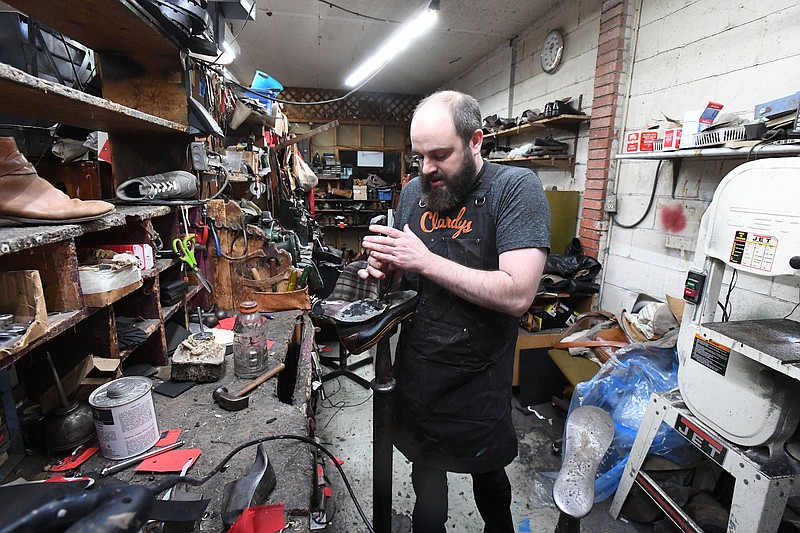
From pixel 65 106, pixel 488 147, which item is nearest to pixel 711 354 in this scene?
pixel 65 106

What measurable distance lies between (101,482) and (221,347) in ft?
2.15

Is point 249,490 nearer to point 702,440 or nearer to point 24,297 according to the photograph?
point 24,297

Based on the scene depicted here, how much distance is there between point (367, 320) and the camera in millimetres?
964

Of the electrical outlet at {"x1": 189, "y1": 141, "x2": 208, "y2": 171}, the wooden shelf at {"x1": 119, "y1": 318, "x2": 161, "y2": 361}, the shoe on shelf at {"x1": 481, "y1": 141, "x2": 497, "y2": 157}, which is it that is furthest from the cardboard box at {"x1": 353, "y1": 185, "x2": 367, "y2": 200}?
the wooden shelf at {"x1": 119, "y1": 318, "x2": 161, "y2": 361}

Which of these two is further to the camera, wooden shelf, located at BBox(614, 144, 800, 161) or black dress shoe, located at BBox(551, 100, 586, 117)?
black dress shoe, located at BBox(551, 100, 586, 117)

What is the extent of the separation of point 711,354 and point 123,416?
80.1 inches

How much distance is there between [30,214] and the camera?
861 mm

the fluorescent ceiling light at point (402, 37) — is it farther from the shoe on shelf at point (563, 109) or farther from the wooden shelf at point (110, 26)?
the wooden shelf at point (110, 26)

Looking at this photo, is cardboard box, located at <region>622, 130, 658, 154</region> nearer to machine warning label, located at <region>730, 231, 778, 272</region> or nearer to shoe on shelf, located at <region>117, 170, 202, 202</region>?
machine warning label, located at <region>730, 231, 778, 272</region>

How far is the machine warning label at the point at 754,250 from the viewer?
133 centimetres

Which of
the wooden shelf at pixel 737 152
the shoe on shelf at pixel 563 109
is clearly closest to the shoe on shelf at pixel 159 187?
the wooden shelf at pixel 737 152

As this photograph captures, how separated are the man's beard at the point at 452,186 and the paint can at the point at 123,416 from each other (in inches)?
39.8

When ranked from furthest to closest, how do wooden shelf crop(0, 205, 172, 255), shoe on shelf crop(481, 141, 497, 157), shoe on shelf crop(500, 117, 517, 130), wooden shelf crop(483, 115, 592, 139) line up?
shoe on shelf crop(481, 141, 497, 157) → shoe on shelf crop(500, 117, 517, 130) → wooden shelf crop(483, 115, 592, 139) → wooden shelf crop(0, 205, 172, 255)

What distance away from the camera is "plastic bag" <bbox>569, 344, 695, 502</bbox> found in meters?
1.88
